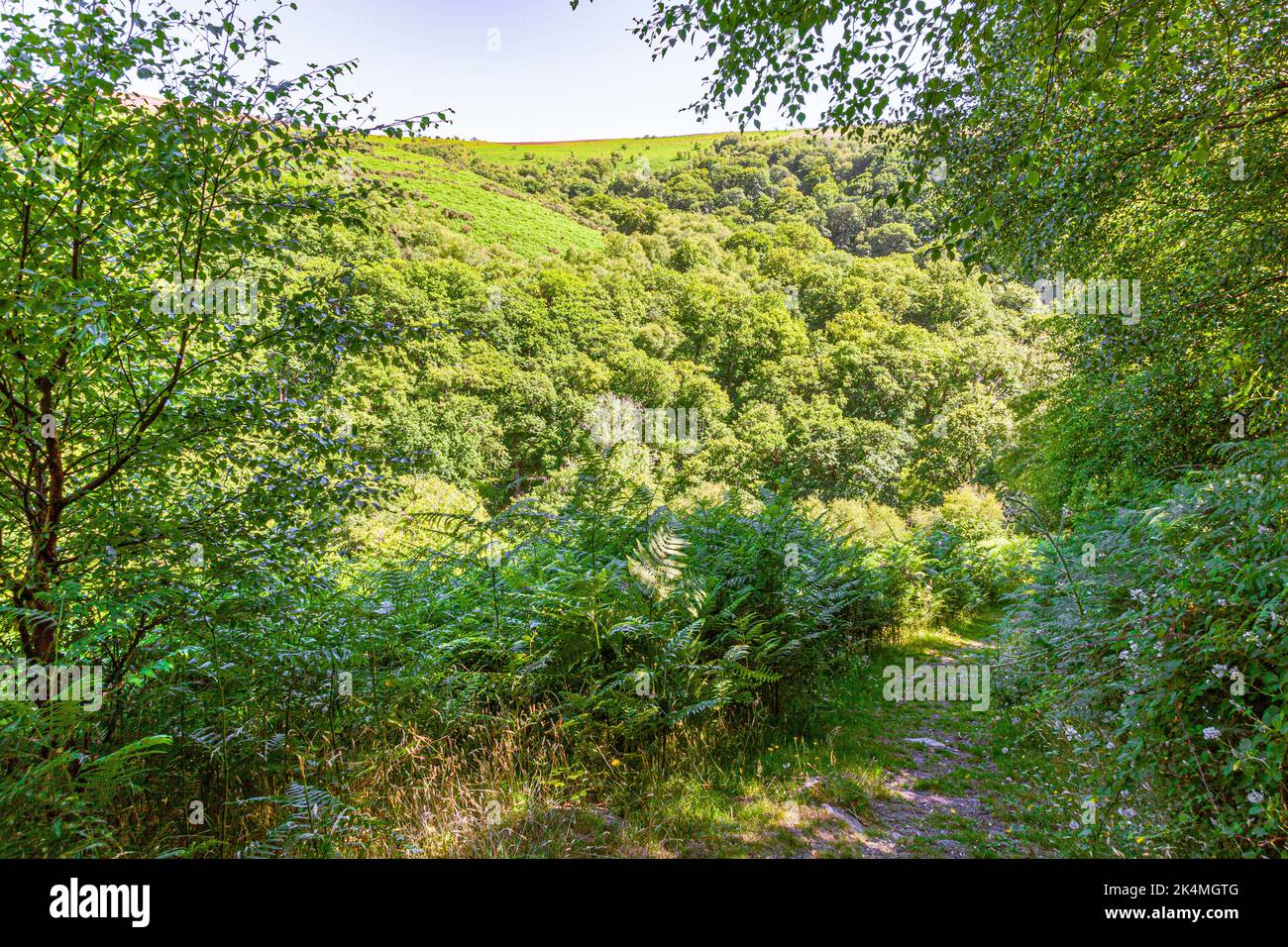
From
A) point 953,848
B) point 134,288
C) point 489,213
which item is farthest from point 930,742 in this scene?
point 489,213

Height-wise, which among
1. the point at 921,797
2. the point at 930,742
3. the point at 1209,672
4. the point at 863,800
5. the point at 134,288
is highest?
the point at 134,288

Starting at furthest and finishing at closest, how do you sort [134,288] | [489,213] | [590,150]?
[590,150]
[489,213]
[134,288]

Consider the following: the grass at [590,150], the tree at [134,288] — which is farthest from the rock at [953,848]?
the grass at [590,150]

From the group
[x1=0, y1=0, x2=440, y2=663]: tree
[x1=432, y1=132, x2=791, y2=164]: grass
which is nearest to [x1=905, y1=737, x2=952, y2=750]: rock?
[x1=0, y1=0, x2=440, y2=663]: tree

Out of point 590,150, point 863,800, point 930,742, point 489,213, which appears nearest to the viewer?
point 863,800

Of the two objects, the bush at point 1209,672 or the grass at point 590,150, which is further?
the grass at point 590,150

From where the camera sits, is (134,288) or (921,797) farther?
(921,797)

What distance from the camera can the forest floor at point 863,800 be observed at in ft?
11.3

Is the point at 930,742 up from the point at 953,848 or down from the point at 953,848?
down

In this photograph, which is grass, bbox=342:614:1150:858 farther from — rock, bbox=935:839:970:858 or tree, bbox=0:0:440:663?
tree, bbox=0:0:440:663

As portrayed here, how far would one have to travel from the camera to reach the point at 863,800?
4.27m

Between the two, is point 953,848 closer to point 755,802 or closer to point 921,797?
point 921,797

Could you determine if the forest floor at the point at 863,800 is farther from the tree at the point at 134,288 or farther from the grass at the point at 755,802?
the tree at the point at 134,288
